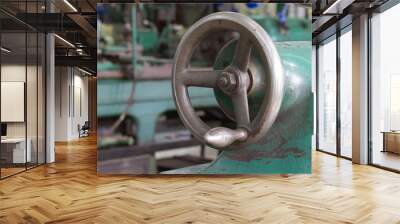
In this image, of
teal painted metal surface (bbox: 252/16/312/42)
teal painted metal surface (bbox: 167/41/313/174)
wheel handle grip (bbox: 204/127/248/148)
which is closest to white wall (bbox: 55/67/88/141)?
teal painted metal surface (bbox: 167/41/313/174)

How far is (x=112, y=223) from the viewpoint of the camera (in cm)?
278

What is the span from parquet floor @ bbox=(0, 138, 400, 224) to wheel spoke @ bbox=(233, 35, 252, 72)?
3.77 ft

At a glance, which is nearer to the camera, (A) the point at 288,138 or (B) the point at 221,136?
(B) the point at 221,136

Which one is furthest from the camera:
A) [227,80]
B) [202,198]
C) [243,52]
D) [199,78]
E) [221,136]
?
[202,198]

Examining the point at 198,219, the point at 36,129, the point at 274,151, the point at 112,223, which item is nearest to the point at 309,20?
the point at 274,151

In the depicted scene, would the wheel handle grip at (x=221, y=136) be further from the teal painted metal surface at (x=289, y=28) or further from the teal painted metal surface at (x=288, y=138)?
the teal painted metal surface at (x=289, y=28)

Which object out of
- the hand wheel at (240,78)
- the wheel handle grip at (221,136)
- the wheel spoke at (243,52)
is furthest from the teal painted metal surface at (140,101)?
the wheel spoke at (243,52)

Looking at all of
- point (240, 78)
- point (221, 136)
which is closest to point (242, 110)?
point (240, 78)

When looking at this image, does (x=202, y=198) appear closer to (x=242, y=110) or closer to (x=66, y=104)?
(x=242, y=110)

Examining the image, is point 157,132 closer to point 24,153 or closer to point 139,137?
point 139,137

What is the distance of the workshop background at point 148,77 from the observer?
427 centimetres

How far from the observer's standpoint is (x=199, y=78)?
2.94 metres

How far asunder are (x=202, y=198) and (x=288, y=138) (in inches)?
51.6

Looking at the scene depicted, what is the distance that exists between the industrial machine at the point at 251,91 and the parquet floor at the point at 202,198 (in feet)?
1.32
